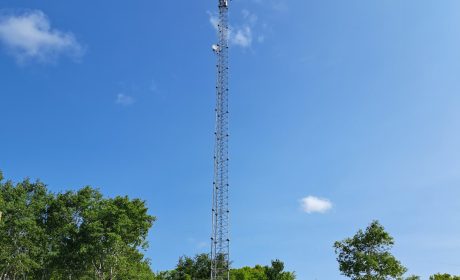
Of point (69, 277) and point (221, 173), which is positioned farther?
point (69, 277)

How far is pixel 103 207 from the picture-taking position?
64000 millimetres

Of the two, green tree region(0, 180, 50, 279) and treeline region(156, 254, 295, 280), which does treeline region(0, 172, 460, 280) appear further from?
treeline region(156, 254, 295, 280)

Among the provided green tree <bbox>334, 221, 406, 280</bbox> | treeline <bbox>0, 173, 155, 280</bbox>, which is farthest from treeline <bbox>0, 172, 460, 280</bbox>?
green tree <bbox>334, 221, 406, 280</bbox>

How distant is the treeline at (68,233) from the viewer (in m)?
58.5

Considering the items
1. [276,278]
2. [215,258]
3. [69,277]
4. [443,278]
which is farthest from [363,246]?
[69,277]

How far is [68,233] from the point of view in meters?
62.1

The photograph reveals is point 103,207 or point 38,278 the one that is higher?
point 103,207

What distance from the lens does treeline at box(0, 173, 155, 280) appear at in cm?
5850

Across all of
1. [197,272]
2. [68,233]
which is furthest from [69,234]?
[197,272]

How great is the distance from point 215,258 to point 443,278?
36306 millimetres

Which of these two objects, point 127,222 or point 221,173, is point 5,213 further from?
point 221,173

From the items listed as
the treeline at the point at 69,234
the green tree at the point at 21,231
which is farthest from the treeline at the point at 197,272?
the green tree at the point at 21,231

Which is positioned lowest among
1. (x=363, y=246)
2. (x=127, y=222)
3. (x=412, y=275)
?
(x=412, y=275)

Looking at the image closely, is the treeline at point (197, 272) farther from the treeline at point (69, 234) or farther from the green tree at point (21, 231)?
the green tree at point (21, 231)
